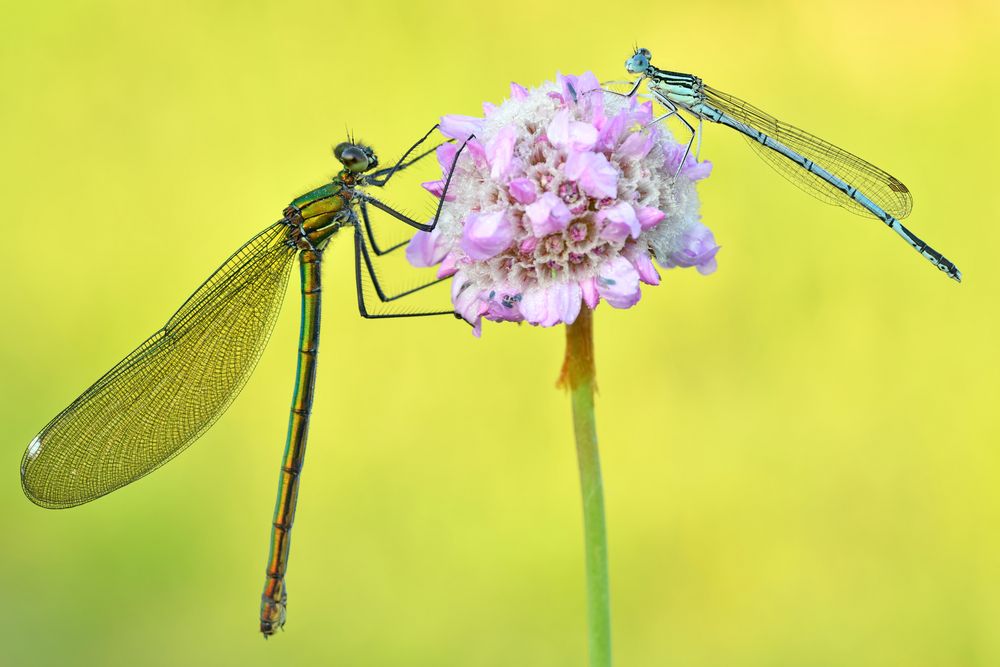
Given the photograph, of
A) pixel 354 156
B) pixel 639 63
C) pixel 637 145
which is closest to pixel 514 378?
pixel 354 156

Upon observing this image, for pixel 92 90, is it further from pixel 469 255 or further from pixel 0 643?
pixel 469 255

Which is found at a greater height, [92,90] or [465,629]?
[92,90]

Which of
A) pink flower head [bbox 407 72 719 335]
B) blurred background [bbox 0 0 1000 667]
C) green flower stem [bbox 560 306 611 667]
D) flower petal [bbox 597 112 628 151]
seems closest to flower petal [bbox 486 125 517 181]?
pink flower head [bbox 407 72 719 335]

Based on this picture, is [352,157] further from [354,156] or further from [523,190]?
[523,190]

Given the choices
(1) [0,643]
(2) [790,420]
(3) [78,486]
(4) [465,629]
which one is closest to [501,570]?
(4) [465,629]

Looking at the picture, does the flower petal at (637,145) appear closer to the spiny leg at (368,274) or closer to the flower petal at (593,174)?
the flower petal at (593,174)

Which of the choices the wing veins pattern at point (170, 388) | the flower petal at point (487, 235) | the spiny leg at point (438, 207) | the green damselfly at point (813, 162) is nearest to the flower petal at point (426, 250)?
the spiny leg at point (438, 207)
